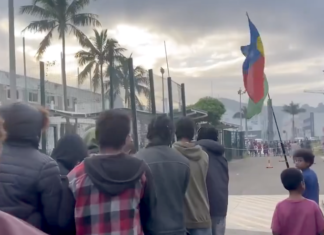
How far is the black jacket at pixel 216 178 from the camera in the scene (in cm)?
543

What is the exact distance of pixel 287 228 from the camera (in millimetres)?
4578

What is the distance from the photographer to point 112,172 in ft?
10.9

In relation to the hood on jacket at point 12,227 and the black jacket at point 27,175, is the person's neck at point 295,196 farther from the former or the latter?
the hood on jacket at point 12,227

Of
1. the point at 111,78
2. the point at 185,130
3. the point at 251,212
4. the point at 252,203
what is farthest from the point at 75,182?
the point at 252,203

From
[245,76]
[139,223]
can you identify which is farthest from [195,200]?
[245,76]

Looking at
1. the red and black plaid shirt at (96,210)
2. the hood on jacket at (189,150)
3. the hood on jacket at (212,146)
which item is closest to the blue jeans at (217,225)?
the hood on jacket at (212,146)

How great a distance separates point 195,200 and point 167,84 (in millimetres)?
5834

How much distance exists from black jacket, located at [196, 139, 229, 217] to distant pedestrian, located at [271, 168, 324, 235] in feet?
2.83

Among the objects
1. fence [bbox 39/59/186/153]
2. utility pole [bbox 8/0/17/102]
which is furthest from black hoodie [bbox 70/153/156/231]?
utility pole [bbox 8/0/17/102]

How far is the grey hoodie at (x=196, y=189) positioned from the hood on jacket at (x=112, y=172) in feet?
5.14

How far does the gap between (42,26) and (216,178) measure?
26.9m

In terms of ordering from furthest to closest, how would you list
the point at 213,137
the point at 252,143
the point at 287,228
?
the point at 252,143 → the point at 213,137 → the point at 287,228

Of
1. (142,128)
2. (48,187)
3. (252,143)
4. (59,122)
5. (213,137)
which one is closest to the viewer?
(48,187)

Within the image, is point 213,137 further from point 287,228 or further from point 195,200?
point 287,228
